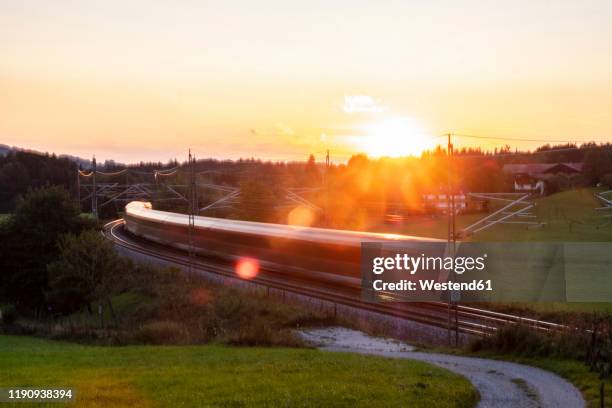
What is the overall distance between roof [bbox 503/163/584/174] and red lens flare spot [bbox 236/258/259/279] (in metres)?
32.7

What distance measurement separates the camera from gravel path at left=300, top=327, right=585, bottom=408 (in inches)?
469

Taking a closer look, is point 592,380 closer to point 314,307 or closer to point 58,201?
point 314,307

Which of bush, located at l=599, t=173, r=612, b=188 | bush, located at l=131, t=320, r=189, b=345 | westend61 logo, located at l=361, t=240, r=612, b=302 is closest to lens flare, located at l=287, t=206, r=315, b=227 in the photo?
bush, located at l=599, t=173, r=612, b=188

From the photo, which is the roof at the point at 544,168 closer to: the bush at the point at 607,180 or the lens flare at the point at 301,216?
the bush at the point at 607,180

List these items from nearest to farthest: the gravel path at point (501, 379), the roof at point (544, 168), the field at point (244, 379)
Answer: the field at point (244, 379) < the gravel path at point (501, 379) < the roof at point (544, 168)

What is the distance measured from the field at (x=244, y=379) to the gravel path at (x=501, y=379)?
2.01ft

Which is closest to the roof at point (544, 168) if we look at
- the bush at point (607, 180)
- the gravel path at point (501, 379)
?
the bush at point (607, 180)

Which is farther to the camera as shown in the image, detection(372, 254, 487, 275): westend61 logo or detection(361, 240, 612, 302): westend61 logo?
detection(361, 240, 612, 302): westend61 logo

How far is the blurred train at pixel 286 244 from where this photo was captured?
1144 inches

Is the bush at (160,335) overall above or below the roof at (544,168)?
below

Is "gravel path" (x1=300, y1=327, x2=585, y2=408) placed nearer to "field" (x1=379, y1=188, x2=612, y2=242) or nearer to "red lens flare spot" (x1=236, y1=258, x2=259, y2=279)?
"red lens flare spot" (x1=236, y1=258, x2=259, y2=279)

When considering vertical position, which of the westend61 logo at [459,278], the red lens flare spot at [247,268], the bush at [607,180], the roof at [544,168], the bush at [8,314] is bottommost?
the bush at [8,314]

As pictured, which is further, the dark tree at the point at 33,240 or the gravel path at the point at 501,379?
the dark tree at the point at 33,240

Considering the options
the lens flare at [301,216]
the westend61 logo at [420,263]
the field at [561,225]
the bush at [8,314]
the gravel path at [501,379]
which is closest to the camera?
the gravel path at [501,379]
